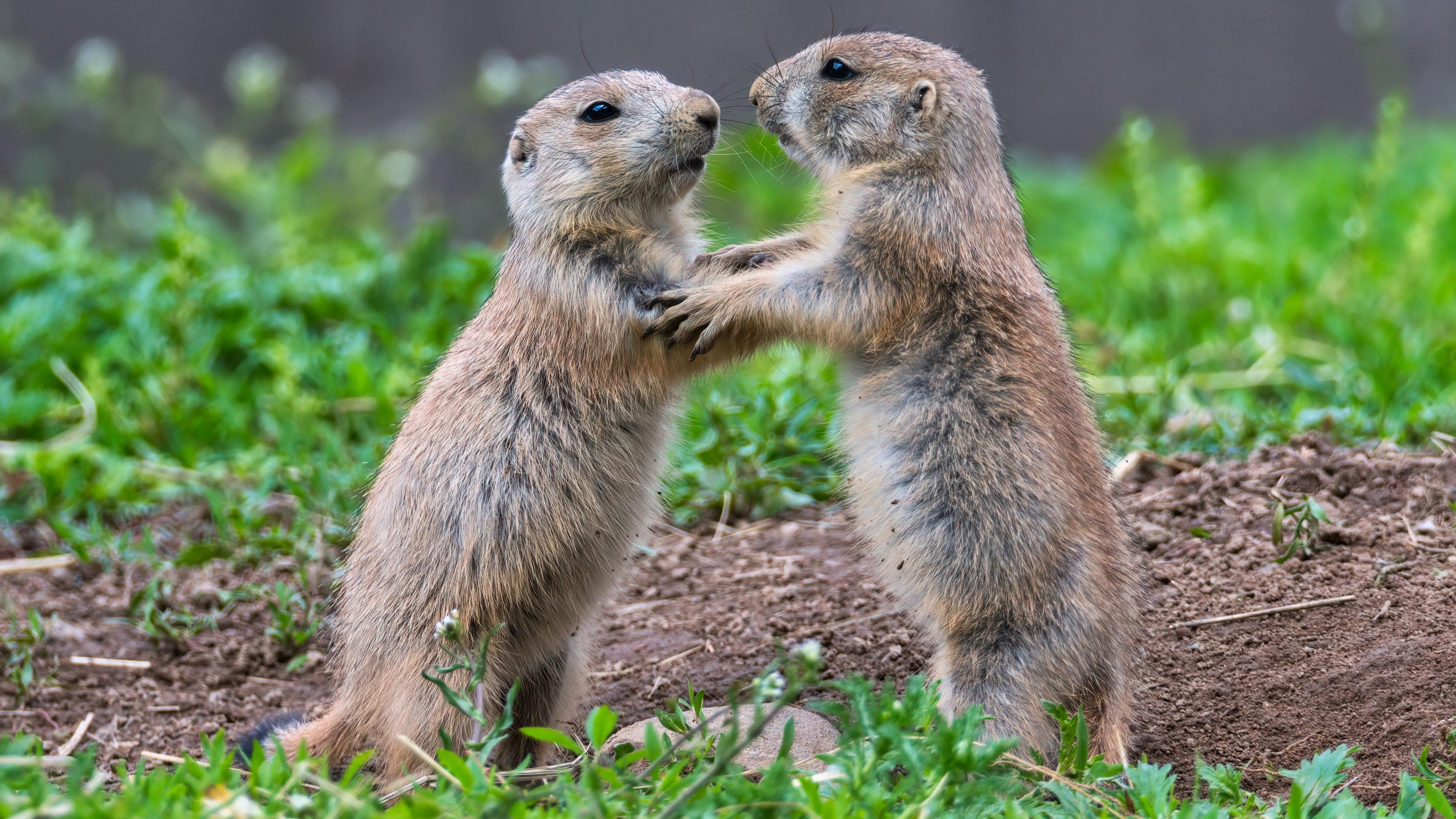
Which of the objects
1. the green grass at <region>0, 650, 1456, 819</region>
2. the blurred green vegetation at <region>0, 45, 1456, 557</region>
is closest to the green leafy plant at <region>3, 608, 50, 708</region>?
the blurred green vegetation at <region>0, 45, 1456, 557</region>

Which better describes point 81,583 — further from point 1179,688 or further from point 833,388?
point 1179,688

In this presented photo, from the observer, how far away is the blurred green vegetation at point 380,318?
524 cm

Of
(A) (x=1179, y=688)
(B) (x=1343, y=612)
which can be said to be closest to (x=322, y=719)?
(A) (x=1179, y=688)

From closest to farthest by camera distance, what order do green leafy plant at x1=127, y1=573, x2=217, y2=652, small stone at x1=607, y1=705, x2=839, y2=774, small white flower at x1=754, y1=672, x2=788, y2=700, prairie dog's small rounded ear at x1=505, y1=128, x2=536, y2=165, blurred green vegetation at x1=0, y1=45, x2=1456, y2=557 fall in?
small white flower at x1=754, y1=672, x2=788, y2=700, small stone at x1=607, y1=705, x2=839, y2=774, prairie dog's small rounded ear at x1=505, y1=128, x2=536, y2=165, green leafy plant at x1=127, y1=573, x2=217, y2=652, blurred green vegetation at x1=0, y1=45, x2=1456, y2=557

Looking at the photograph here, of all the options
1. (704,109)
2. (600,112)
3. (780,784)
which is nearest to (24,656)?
(600,112)

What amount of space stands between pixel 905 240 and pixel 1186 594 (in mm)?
1626

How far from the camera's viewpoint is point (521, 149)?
4180 mm

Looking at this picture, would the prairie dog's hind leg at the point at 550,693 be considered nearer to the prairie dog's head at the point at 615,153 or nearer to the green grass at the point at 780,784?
the green grass at the point at 780,784

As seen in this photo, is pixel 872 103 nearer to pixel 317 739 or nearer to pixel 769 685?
pixel 769 685

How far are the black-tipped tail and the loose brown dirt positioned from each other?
20 cm

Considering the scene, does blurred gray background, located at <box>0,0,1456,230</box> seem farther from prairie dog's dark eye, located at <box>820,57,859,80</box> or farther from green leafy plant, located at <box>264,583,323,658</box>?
prairie dog's dark eye, located at <box>820,57,859,80</box>

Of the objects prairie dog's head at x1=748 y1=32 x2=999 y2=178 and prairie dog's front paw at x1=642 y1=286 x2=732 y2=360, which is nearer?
prairie dog's front paw at x1=642 y1=286 x2=732 y2=360

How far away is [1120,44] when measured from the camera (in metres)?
12.6

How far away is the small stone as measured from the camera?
3404 mm
